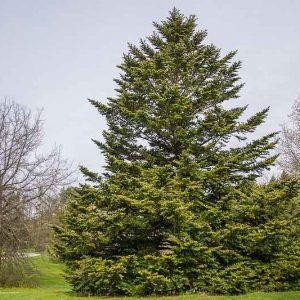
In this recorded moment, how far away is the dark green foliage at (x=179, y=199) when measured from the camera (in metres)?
13.3

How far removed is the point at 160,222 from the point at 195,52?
24.0 ft

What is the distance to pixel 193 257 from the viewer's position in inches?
520

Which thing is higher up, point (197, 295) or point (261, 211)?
point (261, 211)

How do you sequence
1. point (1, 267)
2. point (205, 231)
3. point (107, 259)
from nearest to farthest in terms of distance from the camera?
point (205, 231) → point (107, 259) → point (1, 267)

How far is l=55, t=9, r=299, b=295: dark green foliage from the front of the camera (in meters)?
13.3

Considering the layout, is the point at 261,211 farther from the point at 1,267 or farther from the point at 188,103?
the point at 1,267

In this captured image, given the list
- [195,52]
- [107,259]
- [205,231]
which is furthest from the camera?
[195,52]

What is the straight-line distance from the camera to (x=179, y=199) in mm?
13227

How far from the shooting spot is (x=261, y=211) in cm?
1426

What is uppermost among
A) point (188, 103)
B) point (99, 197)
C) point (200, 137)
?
point (188, 103)

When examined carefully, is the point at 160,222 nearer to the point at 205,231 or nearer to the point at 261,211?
the point at 205,231

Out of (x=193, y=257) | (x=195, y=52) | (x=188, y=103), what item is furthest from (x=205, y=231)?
(x=195, y=52)

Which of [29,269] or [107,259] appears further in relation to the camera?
[29,269]

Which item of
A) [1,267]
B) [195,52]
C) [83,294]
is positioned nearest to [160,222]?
[83,294]
